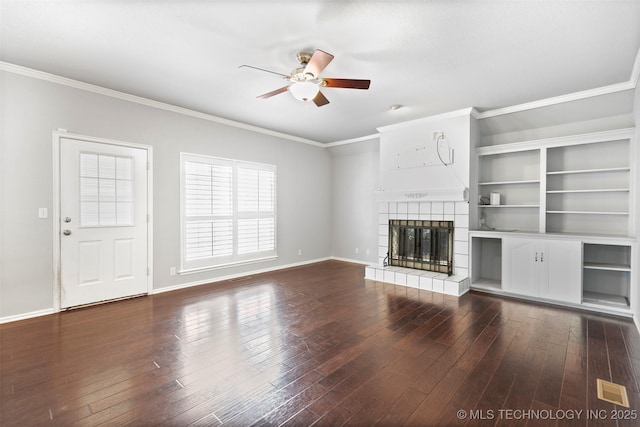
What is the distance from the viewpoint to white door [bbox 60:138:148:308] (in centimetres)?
347

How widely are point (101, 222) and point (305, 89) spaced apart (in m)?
3.06

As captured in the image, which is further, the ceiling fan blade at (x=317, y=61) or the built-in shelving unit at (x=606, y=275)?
the built-in shelving unit at (x=606, y=275)

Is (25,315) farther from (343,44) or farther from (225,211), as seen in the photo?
(343,44)

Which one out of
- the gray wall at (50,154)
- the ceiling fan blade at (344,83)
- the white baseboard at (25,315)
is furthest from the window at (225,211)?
the ceiling fan blade at (344,83)

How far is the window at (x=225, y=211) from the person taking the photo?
457 cm

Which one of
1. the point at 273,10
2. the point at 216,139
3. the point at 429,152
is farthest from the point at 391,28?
the point at 216,139

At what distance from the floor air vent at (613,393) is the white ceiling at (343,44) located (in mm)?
2706

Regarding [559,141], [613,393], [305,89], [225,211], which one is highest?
[305,89]

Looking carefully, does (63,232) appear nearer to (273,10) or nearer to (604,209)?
(273,10)

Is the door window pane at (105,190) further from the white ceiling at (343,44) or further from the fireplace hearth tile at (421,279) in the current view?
the fireplace hearth tile at (421,279)

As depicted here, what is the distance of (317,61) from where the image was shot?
251cm

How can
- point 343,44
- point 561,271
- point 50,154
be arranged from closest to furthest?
point 343,44, point 50,154, point 561,271

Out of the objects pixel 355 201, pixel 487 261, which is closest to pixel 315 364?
pixel 487 261

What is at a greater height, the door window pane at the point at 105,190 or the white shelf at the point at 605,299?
the door window pane at the point at 105,190
